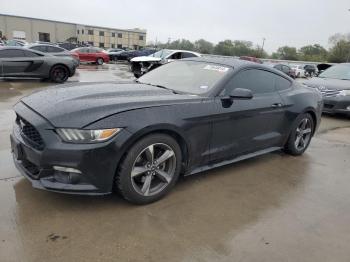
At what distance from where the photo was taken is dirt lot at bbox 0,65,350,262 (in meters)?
2.83

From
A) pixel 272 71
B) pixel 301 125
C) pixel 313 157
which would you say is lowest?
pixel 313 157

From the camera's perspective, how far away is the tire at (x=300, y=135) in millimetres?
5398

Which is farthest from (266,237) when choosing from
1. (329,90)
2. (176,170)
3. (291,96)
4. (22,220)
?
(329,90)

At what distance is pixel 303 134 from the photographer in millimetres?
5680

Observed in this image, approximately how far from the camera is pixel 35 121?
10.5 ft

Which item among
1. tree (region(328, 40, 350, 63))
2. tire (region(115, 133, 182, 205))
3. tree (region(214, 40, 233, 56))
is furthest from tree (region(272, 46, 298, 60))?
tire (region(115, 133, 182, 205))

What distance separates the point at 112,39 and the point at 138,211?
326 ft

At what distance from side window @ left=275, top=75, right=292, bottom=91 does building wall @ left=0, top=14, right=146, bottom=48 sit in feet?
279

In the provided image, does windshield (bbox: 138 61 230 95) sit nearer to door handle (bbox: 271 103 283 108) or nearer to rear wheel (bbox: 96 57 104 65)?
door handle (bbox: 271 103 283 108)

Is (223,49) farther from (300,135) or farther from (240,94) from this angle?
(240,94)

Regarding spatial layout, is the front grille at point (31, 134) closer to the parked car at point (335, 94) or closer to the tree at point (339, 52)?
the parked car at point (335, 94)

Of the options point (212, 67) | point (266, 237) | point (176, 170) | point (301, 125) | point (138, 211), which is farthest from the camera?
point (301, 125)

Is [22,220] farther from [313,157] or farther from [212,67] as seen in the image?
[313,157]

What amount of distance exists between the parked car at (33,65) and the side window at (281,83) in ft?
32.4
